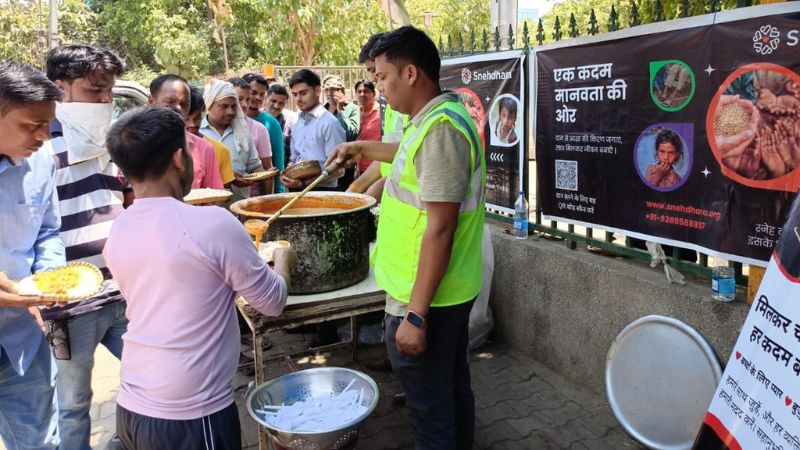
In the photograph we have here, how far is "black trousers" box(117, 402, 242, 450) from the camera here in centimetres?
179

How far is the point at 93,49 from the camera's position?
260 cm

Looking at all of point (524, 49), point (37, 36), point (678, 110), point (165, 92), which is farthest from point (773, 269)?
point (37, 36)

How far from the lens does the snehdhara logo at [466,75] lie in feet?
15.3

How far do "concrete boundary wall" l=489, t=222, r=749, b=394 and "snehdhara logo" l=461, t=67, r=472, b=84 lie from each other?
1197 mm

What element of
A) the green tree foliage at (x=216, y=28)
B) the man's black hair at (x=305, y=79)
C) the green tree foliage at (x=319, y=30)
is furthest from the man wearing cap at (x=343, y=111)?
the green tree foliage at (x=319, y=30)

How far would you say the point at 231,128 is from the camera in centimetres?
470

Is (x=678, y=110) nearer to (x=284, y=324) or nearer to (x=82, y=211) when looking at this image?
(x=284, y=324)

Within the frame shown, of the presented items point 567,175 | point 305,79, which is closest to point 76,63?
point 567,175

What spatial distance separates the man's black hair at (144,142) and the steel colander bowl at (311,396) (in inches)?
44.6

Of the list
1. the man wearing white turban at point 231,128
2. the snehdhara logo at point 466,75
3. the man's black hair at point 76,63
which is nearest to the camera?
the man's black hair at point 76,63

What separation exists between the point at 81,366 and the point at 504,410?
2.39m

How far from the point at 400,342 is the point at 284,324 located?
0.69 m

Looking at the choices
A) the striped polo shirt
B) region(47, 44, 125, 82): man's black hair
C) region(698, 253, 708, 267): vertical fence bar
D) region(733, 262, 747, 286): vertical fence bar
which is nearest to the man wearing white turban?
the striped polo shirt

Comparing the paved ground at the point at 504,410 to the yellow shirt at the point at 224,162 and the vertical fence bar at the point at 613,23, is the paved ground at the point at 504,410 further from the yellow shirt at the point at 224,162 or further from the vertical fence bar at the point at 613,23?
the vertical fence bar at the point at 613,23
